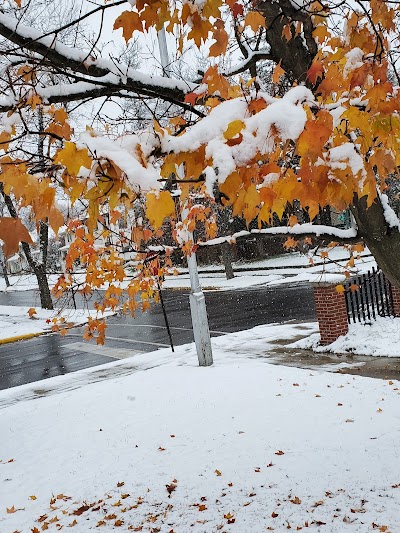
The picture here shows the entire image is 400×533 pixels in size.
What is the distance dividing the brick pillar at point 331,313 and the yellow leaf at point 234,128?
844 cm

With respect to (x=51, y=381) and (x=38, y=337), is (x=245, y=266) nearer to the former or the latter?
(x=38, y=337)

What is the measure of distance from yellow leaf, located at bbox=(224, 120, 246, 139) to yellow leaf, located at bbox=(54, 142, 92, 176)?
60 cm

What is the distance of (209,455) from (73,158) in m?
4.34

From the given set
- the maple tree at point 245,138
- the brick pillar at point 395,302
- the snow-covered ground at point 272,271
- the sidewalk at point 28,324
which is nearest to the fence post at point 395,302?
the brick pillar at point 395,302

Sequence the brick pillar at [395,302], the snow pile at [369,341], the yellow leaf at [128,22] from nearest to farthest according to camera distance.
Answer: the yellow leaf at [128,22] < the snow pile at [369,341] < the brick pillar at [395,302]

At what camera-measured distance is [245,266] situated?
35250mm

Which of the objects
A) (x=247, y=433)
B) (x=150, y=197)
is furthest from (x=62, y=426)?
(x=150, y=197)

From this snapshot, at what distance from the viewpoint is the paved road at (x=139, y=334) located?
13092mm

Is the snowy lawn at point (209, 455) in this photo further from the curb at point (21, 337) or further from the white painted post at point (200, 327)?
the curb at point (21, 337)

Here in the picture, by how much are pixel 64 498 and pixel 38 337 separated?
51.3 feet

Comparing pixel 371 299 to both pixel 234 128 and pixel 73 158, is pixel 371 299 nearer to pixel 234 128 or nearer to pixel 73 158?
pixel 234 128

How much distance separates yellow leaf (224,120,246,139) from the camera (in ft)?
6.49

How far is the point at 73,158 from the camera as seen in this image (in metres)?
1.94

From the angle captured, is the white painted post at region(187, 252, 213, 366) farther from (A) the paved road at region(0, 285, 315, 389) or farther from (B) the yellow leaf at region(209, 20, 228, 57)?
(B) the yellow leaf at region(209, 20, 228, 57)
